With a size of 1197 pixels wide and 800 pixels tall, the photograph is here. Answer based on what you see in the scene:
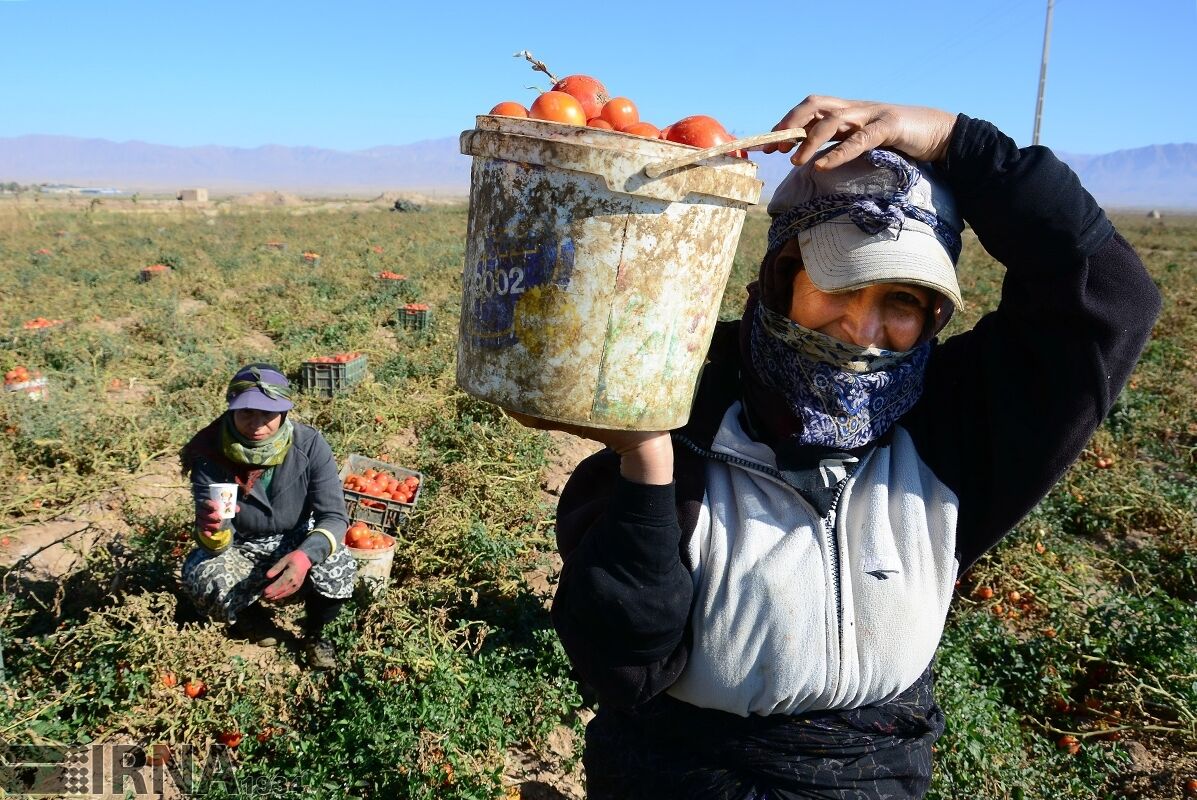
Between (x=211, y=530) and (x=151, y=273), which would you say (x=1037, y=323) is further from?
(x=151, y=273)

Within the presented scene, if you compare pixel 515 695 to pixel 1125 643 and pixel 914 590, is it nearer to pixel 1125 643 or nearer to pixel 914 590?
pixel 914 590

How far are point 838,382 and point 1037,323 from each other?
352 mm

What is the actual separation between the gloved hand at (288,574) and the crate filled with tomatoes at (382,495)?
2.52 ft

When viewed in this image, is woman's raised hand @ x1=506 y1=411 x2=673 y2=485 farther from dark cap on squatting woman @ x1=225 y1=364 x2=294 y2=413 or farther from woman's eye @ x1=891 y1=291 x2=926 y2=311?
dark cap on squatting woman @ x1=225 y1=364 x2=294 y2=413

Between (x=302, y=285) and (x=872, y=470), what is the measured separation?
12.4 meters

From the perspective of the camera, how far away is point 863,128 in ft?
4.34

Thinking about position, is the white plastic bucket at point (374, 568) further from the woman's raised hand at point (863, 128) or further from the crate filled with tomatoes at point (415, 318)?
the crate filled with tomatoes at point (415, 318)

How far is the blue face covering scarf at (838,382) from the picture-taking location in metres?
1.37

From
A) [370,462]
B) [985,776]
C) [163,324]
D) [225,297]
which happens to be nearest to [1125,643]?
[985,776]

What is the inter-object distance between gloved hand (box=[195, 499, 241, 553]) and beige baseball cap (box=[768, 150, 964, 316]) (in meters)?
2.96

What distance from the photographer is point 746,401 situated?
1.51 meters

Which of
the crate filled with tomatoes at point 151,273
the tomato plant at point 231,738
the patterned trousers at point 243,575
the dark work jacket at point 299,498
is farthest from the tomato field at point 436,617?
the crate filled with tomatoes at point 151,273

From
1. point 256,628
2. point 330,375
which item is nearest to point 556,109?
point 256,628

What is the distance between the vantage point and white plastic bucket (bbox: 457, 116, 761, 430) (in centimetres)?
123
